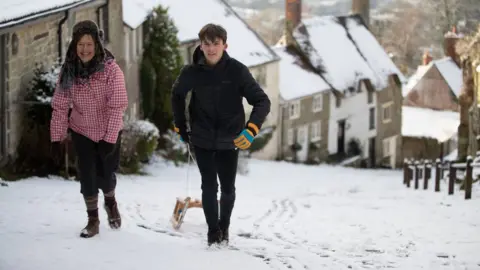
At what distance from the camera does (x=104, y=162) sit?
25.6 feet

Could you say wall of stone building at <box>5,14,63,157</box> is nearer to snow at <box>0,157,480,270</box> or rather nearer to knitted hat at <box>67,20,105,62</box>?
snow at <box>0,157,480,270</box>

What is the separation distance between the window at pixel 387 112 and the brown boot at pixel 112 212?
144 ft

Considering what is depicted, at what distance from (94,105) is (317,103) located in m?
37.9

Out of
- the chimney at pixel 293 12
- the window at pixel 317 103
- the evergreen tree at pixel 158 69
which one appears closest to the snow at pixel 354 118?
the window at pixel 317 103

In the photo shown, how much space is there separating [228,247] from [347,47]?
42.1 m

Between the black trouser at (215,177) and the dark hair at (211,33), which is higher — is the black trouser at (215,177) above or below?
below

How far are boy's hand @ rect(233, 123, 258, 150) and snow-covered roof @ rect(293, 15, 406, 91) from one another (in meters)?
38.5

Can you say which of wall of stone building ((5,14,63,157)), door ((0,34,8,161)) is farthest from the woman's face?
door ((0,34,8,161))

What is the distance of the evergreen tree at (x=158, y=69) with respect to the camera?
27.7 m

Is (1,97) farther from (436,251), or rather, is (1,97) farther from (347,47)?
(347,47)

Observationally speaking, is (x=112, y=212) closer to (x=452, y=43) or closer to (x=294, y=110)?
(x=294, y=110)

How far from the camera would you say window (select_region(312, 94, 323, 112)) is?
4484cm

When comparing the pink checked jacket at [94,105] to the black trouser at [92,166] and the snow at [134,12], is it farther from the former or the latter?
the snow at [134,12]

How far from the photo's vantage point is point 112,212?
814cm
